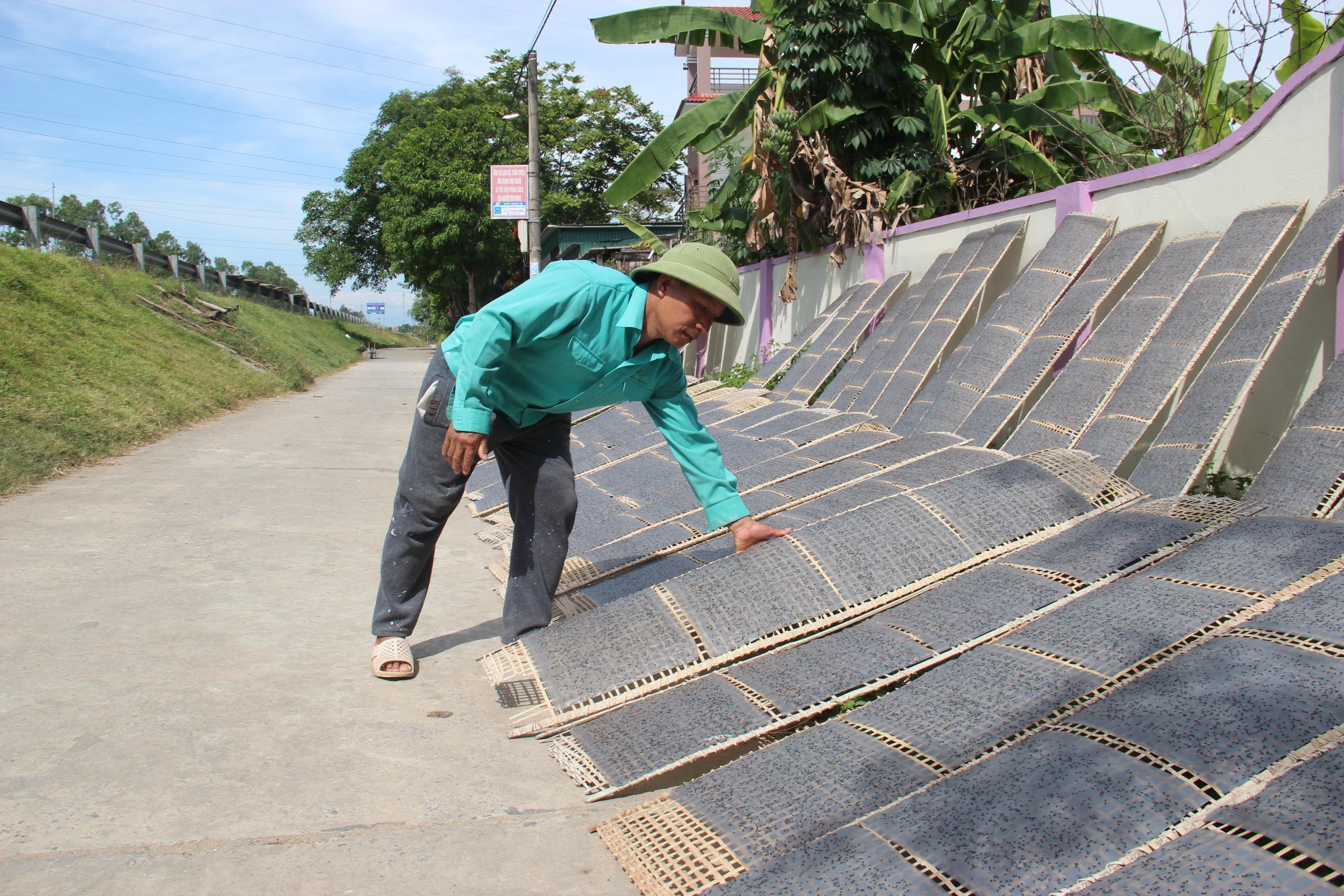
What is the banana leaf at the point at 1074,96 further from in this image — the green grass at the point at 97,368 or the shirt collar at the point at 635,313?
the green grass at the point at 97,368

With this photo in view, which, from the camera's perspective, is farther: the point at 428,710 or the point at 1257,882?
the point at 428,710

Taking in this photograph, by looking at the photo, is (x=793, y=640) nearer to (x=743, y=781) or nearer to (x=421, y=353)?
(x=743, y=781)

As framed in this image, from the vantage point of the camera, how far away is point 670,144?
8.91 m

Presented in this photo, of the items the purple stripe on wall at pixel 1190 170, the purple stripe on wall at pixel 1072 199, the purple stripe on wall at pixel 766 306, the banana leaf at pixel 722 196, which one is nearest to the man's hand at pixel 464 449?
the purple stripe on wall at pixel 1190 170

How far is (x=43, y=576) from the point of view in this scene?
161 inches

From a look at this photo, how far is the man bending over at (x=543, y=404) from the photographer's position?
9.12ft

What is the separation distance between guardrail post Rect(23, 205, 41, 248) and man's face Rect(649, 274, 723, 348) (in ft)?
46.4

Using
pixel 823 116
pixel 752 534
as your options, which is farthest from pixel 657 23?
pixel 752 534

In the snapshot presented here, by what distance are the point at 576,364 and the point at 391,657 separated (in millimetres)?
1119

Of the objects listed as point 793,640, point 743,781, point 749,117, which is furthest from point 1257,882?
point 749,117

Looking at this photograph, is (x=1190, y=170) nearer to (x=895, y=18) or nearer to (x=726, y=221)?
(x=895, y=18)

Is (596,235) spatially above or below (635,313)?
above

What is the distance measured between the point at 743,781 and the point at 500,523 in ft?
11.7

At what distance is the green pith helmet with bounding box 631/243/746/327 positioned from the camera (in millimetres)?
2707
